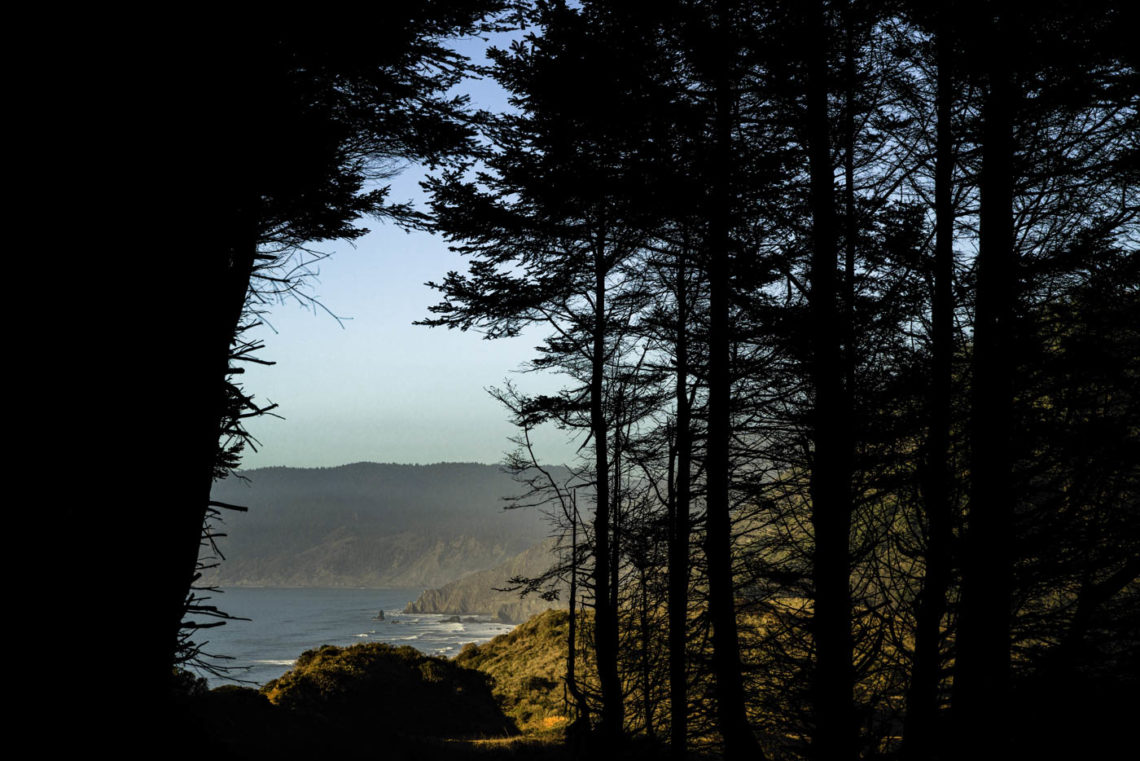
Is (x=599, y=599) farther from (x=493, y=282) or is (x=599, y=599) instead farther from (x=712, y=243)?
(x=712, y=243)

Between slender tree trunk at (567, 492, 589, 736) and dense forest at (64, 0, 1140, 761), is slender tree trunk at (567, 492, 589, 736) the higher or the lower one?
the lower one

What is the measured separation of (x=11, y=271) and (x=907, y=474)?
29.6 feet

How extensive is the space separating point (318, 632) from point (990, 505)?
116001 millimetres

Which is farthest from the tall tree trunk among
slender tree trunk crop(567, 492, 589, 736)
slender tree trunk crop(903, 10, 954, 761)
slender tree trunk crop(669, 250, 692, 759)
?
slender tree trunk crop(567, 492, 589, 736)

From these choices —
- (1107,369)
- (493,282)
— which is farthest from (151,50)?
(493,282)

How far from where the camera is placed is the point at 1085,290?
745 centimetres

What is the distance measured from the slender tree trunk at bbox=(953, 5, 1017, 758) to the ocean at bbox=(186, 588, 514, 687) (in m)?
62.5

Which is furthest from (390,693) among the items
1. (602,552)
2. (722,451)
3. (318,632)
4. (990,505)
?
(318,632)

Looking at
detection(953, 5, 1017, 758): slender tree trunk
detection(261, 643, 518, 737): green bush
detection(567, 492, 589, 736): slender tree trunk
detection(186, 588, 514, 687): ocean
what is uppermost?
detection(953, 5, 1017, 758): slender tree trunk

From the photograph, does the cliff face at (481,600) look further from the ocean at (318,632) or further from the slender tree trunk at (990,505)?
the slender tree trunk at (990,505)

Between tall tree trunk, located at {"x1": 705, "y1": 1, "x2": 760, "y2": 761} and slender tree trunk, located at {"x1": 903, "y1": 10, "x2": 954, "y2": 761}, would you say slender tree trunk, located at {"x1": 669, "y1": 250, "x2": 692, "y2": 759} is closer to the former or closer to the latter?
tall tree trunk, located at {"x1": 705, "y1": 1, "x2": 760, "y2": 761}

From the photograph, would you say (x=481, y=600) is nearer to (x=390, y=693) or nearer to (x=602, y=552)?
(x=390, y=693)

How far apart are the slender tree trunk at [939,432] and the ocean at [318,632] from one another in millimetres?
60896

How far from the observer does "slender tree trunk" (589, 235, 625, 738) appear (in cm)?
1065
